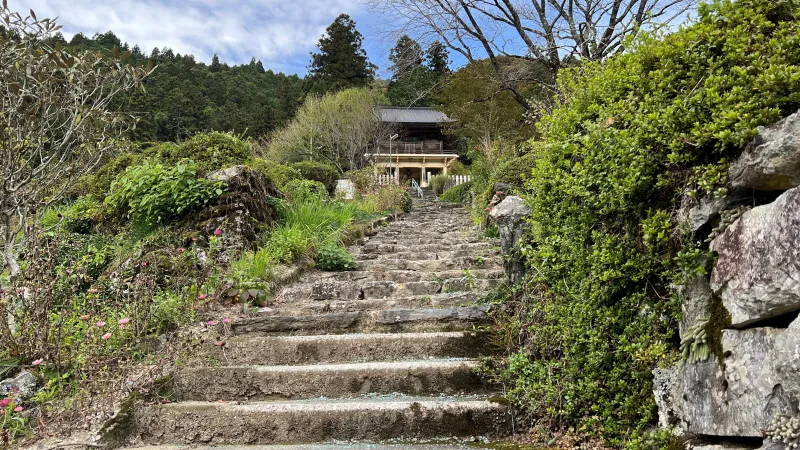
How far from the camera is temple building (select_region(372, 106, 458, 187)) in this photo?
31.1 meters

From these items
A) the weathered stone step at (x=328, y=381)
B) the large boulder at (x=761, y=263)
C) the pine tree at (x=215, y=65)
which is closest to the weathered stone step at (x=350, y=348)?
the weathered stone step at (x=328, y=381)

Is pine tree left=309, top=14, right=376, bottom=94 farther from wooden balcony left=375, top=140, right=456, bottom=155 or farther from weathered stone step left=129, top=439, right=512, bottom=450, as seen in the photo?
weathered stone step left=129, top=439, right=512, bottom=450

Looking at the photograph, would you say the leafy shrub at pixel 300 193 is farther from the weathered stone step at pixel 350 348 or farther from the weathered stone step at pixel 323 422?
the weathered stone step at pixel 323 422

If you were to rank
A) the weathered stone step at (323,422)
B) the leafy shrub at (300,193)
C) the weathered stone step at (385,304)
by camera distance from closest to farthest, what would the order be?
the weathered stone step at (323,422)
the weathered stone step at (385,304)
the leafy shrub at (300,193)

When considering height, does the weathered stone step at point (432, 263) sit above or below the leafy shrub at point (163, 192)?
below

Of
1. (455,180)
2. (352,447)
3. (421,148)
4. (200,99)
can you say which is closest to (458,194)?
(455,180)

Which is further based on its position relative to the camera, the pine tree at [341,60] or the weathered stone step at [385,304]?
the pine tree at [341,60]

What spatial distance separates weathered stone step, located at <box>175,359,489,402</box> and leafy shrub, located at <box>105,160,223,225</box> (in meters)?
2.51

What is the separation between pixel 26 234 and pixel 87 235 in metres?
2.35

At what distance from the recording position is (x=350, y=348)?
3.42 m

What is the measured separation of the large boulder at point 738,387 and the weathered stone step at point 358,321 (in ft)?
6.25

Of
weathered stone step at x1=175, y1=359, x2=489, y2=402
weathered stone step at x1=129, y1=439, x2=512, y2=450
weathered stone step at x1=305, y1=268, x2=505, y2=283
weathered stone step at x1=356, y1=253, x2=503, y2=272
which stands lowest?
weathered stone step at x1=129, y1=439, x2=512, y2=450

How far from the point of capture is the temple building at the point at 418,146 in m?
31.1

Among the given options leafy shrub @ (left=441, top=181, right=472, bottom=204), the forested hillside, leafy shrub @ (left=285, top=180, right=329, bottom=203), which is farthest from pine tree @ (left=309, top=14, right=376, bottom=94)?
leafy shrub @ (left=285, top=180, right=329, bottom=203)
